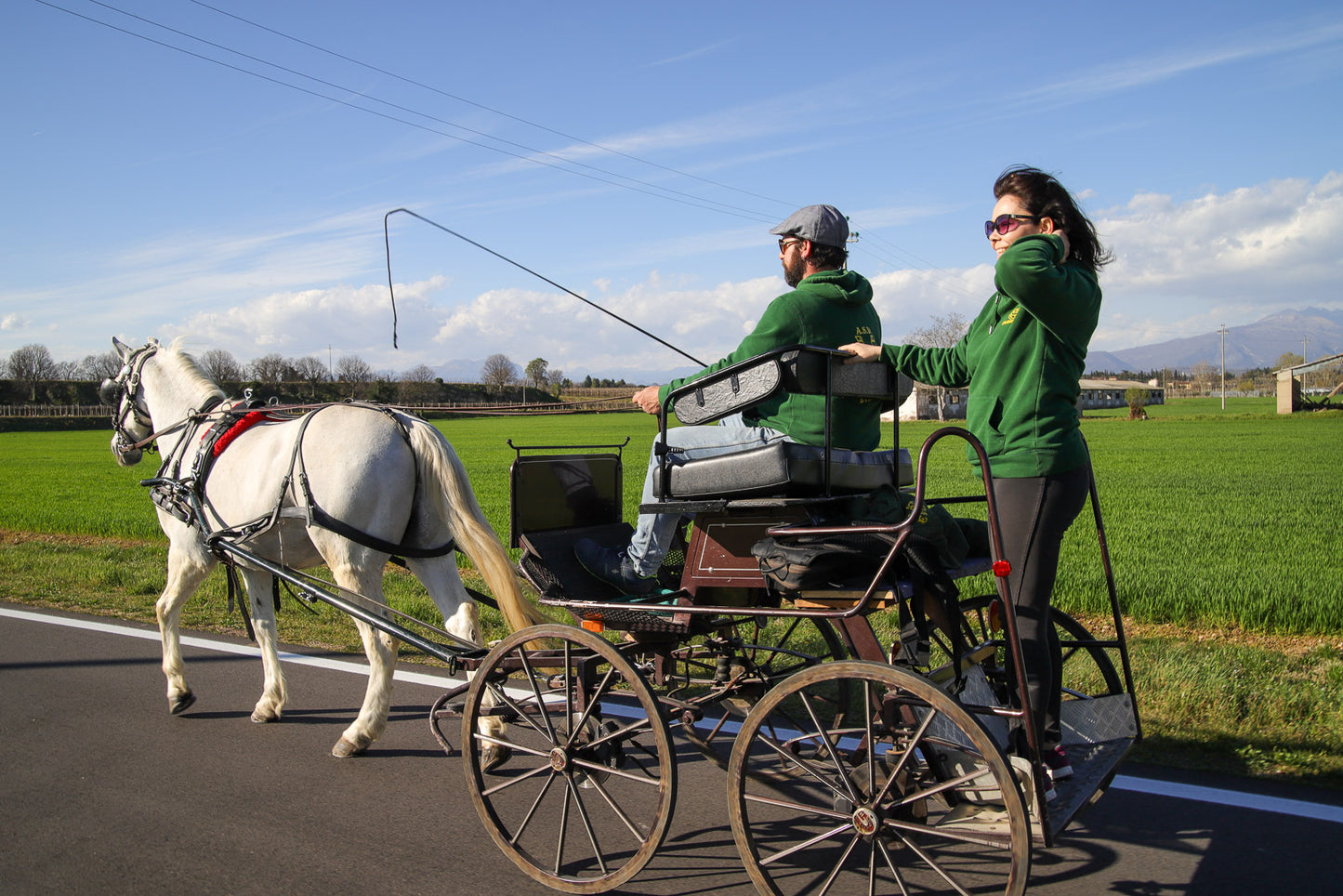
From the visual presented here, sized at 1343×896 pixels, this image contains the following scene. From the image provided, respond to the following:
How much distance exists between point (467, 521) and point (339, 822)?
145 cm

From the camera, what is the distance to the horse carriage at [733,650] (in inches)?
108

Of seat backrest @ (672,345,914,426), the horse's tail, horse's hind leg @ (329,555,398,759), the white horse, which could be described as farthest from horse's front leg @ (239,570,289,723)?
seat backrest @ (672,345,914,426)

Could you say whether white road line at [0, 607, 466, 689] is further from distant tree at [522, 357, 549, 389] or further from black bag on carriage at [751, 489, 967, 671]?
distant tree at [522, 357, 549, 389]

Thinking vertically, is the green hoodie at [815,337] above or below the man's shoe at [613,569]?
above

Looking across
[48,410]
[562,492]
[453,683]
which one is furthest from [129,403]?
[48,410]

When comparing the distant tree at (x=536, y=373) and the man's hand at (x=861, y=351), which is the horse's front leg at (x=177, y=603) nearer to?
the man's hand at (x=861, y=351)

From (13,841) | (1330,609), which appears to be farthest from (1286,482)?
(13,841)

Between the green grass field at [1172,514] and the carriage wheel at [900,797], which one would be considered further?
the green grass field at [1172,514]

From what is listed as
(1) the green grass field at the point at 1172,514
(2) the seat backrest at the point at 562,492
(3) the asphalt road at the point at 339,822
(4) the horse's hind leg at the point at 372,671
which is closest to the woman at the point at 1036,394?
(3) the asphalt road at the point at 339,822

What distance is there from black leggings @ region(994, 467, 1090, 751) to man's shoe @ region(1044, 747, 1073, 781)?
13cm

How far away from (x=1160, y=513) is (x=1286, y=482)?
7.92 metres

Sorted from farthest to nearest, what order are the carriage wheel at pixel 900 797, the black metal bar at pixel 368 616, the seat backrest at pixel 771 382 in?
the black metal bar at pixel 368 616
the seat backrest at pixel 771 382
the carriage wheel at pixel 900 797

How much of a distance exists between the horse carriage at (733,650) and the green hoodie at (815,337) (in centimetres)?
12

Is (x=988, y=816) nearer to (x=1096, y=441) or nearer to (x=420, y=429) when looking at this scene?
(x=420, y=429)
